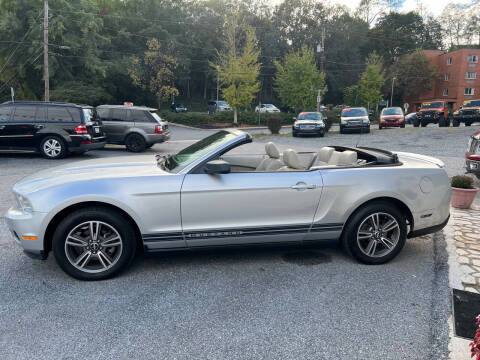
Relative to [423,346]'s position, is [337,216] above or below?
above

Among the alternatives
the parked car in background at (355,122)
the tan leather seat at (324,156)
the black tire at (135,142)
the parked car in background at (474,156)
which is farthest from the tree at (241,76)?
the tan leather seat at (324,156)

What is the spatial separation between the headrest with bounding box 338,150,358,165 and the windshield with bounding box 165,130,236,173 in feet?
4.40

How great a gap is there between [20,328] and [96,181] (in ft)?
4.63

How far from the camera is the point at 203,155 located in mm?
3881

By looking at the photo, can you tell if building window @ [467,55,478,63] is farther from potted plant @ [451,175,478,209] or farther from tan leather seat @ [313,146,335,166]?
tan leather seat @ [313,146,335,166]

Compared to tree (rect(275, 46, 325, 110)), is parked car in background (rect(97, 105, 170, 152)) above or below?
below

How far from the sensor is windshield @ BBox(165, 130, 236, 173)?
3.93 meters

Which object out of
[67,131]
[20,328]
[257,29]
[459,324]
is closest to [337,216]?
[459,324]

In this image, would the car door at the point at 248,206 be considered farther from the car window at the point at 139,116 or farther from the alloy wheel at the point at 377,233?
the car window at the point at 139,116

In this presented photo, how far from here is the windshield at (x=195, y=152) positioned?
393 centimetres

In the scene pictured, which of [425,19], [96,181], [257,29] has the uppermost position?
[425,19]

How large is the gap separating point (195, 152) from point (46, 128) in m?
9.63

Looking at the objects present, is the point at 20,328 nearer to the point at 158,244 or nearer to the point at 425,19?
the point at 158,244

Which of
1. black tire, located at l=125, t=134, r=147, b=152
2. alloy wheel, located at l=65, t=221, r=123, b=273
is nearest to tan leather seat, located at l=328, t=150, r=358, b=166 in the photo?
alloy wheel, located at l=65, t=221, r=123, b=273
